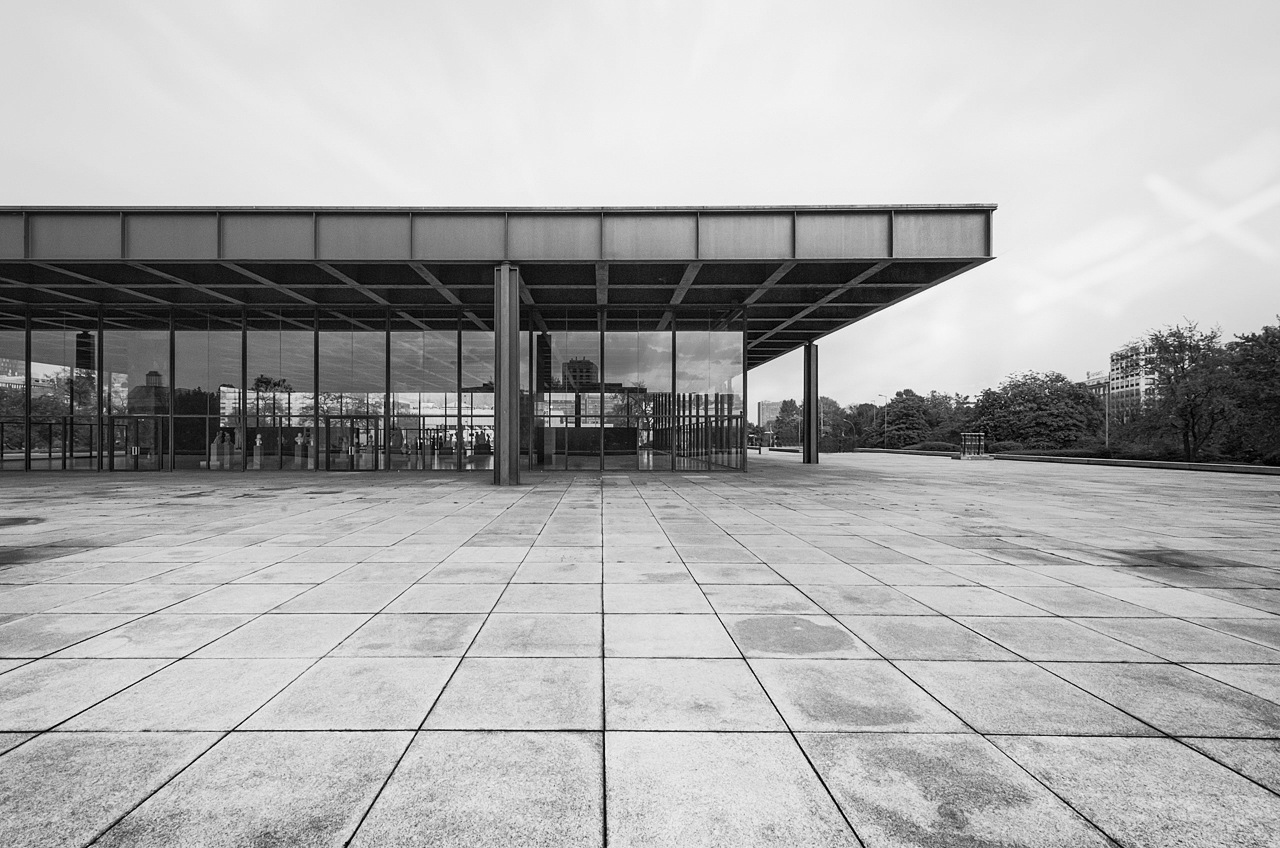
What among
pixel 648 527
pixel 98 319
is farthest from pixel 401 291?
pixel 648 527

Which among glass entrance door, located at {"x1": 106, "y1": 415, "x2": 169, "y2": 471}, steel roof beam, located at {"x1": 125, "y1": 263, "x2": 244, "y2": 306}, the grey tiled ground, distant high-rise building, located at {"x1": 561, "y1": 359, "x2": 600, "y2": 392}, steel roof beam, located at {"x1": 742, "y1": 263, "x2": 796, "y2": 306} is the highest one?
steel roof beam, located at {"x1": 125, "y1": 263, "x2": 244, "y2": 306}

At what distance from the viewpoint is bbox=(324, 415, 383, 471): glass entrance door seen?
26.2 metres

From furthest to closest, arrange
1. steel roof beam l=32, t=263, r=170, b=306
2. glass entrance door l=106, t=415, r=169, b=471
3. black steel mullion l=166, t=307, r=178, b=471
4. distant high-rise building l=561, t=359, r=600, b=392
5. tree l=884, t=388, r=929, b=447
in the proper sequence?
tree l=884, t=388, r=929, b=447
glass entrance door l=106, t=415, r=169, b=471
black steel mullion l=166, t=307, r=178, b=471
distant high-rise building l=561, t=359, r=600, b=392
steel roof beam l=32, t=263, r=170, b=306

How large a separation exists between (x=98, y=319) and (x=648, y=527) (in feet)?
98.5

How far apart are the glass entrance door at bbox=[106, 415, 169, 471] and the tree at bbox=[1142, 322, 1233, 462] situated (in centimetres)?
5428

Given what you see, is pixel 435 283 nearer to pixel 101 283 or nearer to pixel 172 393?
pixel 101 283

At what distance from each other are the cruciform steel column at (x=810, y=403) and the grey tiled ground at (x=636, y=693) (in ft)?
85.6

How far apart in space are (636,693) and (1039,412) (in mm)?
75881

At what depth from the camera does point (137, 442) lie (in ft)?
85.7

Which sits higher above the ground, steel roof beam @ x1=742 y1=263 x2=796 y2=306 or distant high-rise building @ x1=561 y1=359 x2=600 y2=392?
steel roof beam @ x1=742 y1=263 x2=796 y2=306

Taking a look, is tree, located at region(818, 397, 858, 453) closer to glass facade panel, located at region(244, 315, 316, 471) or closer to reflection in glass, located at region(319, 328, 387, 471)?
reflection in glass, located at region(319, 328, 387, 471)

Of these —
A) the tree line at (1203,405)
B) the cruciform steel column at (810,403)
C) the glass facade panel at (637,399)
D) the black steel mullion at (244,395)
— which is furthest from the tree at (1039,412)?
the black steel mullion at (244,395)

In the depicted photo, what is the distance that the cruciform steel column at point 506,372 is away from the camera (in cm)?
1874

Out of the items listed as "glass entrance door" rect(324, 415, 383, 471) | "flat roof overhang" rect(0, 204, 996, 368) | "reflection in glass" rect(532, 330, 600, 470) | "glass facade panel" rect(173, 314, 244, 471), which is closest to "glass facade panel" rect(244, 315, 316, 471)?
"glass facade panel" rect(173, 314, 244, 471)
